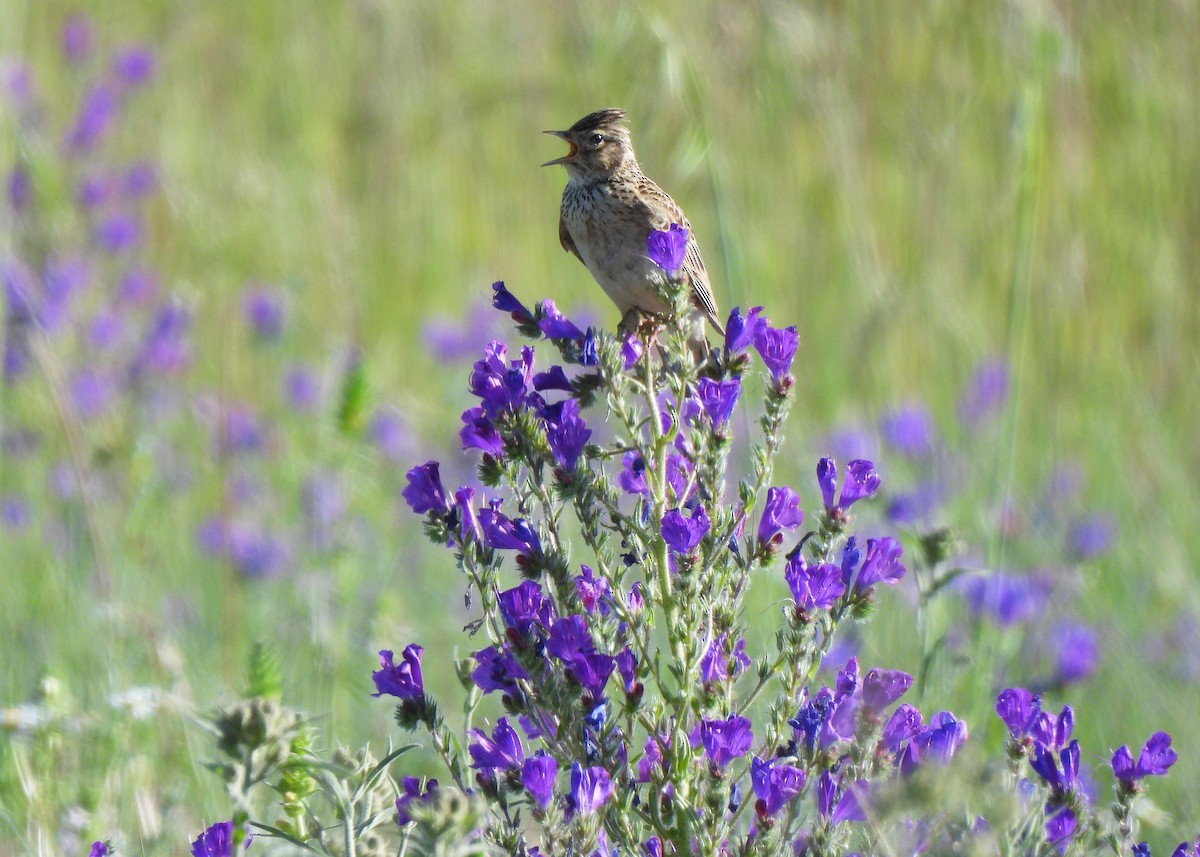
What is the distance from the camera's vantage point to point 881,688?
178cm

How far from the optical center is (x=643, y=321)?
285cm

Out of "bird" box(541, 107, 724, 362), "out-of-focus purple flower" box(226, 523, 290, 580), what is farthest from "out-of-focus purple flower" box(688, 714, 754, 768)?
"out-of-focus purple flower" box(226, 523, 290, 580)

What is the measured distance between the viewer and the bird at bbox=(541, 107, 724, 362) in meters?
3.01

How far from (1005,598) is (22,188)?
4031mm

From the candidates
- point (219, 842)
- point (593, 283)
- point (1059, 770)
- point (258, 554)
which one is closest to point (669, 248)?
point (1059, 770)

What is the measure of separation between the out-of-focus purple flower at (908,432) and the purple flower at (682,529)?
3.32 metres

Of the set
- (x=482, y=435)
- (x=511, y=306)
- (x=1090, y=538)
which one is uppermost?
(x=1090, y=538)

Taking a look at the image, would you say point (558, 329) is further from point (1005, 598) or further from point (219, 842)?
point (1005, 598)

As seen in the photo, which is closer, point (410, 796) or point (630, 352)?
point (410, 796)

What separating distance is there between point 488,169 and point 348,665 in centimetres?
499

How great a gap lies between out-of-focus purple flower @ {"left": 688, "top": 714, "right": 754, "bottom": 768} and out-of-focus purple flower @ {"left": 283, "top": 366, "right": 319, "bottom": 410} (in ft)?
12.5

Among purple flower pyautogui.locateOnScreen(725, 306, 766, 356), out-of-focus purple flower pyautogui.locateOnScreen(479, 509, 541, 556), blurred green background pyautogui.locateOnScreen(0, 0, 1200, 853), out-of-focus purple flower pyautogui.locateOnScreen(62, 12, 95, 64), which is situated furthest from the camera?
out-of-focus purple flower pyautogui.locateOnScreen(62, 12, 95, 64)

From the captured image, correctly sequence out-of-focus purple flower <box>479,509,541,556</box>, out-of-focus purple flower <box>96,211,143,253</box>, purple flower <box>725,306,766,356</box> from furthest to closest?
1. out-of-focus purple flower <box>96,211,143,253</box>
2. purple flower <box>725,306,766,356</box>
3. out-of-focus purple flower <box>479,509,541,556</box>

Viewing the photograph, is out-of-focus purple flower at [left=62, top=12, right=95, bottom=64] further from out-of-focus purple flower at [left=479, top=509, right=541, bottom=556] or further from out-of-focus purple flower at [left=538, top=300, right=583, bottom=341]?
out-of-focus purple flower at [left=479, top=509, right=541, bottom=556]
